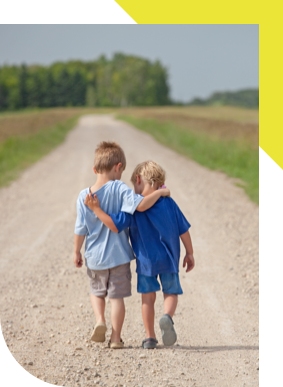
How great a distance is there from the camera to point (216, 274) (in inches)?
146

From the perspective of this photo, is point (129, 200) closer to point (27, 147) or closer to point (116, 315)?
point (116, 315)

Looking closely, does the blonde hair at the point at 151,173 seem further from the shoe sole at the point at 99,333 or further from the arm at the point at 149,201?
the shoe sole at the point at 99,333

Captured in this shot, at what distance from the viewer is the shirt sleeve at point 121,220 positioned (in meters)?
2.26

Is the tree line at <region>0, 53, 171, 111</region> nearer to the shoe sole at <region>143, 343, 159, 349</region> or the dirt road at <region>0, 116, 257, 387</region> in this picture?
the dirt road at <region>0, 116, 257, 387</region>

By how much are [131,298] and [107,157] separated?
1.33 metres

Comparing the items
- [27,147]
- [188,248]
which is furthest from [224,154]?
[188,248]

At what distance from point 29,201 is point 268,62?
4.78m

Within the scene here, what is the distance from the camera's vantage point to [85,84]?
3408 mm

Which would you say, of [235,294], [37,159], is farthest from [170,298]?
[37,159]

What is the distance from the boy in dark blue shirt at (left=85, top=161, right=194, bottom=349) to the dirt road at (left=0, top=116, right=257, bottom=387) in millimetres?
309

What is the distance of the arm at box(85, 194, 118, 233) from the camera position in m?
2.27

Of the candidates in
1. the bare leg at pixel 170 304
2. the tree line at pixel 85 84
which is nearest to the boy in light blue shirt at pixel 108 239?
the bare leg at pixel 170 304

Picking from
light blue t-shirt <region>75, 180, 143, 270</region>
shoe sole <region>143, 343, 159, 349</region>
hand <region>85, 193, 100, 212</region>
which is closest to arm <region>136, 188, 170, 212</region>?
light blue t-shirt <region>75, 180, 143, 270</region>

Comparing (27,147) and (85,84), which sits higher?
(85,84)
